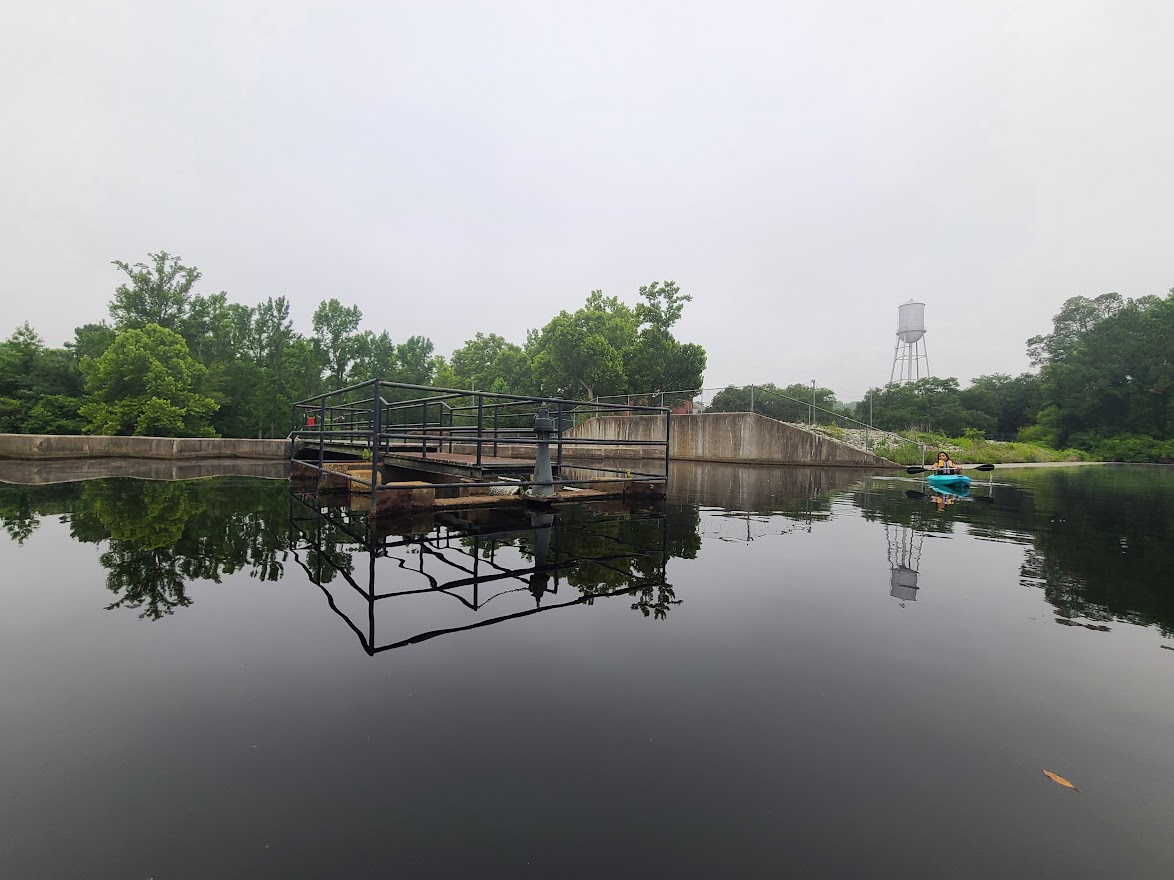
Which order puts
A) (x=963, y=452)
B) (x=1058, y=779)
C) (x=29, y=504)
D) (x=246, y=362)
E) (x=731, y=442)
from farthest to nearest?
(x=246, y=362), (x=963, y=452), (x=731, y=442), (x=29, y=504), (x=1058, y=779)

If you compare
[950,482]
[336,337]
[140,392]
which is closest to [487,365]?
[336,337]

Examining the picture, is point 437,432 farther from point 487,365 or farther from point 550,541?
point 487,365

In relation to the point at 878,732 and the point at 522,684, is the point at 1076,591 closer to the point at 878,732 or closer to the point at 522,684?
the point at 878,732

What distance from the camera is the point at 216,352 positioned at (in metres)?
35.2

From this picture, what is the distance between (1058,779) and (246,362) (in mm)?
37409

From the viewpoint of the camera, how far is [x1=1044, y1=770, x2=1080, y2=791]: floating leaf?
171 cm

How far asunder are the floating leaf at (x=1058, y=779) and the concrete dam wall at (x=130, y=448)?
19113 mm

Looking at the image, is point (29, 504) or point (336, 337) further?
point (336, 337)

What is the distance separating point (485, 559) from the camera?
4.53 meters

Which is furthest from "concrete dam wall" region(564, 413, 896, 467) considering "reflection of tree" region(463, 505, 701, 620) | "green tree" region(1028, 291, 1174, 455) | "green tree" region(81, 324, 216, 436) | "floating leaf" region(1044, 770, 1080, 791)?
"green tree" region(1028, 291, 1174, 455)

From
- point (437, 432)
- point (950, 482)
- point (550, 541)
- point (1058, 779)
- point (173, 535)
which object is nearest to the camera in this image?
point (1058, 779)

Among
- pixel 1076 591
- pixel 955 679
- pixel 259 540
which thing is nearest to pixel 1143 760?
pixel 955 679

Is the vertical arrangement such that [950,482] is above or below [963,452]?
below

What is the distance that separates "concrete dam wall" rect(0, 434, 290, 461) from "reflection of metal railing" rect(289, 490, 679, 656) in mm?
12761
